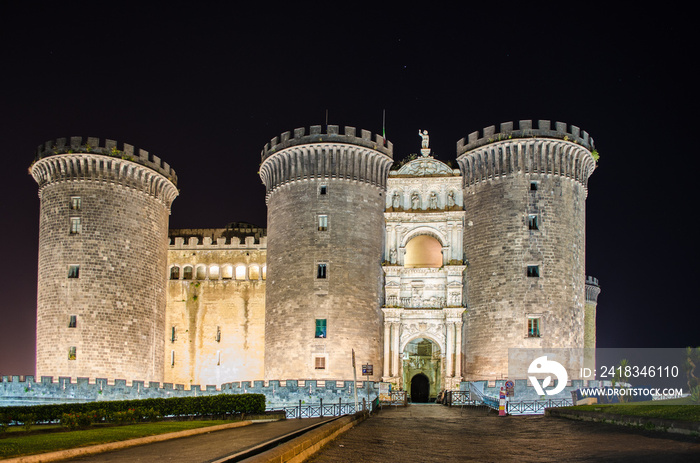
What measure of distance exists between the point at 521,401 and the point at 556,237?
35.1ft

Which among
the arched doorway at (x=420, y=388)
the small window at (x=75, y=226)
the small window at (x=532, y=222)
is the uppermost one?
the small window at (x=532, y=222)

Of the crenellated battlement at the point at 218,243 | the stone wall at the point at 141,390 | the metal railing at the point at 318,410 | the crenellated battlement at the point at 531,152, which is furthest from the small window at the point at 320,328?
the crenellated battlement at the point at 531,152

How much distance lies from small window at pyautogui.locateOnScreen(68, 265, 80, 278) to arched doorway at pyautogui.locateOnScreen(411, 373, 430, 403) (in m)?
22.9

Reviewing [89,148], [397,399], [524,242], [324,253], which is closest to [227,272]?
[324,253]

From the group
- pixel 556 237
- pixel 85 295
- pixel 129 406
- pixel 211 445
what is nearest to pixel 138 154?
pixel 85 295

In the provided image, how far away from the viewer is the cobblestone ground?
16.6 meters

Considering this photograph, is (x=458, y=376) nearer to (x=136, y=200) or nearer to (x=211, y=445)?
(x=136, y=200)

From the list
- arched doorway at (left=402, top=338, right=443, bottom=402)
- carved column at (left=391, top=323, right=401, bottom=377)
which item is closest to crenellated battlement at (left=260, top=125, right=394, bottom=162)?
carved column at (left=391, top=323, right=401, bottom=377)

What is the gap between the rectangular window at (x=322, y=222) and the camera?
4709 centimetres

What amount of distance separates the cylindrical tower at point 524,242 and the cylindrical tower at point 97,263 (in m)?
20.5

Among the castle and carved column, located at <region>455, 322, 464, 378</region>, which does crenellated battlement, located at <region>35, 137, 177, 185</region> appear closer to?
the castle

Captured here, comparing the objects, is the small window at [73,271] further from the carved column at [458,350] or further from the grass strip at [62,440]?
the carved column at [458,350]

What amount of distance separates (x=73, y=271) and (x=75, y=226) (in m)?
2.87

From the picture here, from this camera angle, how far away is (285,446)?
14.3 meters
